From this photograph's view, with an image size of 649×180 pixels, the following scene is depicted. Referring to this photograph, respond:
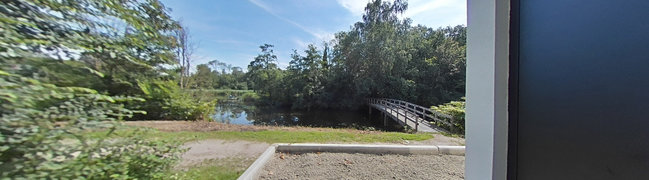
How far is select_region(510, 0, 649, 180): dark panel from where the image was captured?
1.99 feet

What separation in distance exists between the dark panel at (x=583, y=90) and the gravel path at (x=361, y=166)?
1.77 metres

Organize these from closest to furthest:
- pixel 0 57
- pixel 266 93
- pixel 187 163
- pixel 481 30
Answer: pixel 0 57 < pixel 481 30 < pixel 187 163 < pixel 266 93

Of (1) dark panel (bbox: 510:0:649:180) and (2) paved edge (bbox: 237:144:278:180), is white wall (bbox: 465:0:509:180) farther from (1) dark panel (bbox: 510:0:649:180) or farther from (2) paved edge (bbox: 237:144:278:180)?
(2) paved edge (bbox: 237:144:278:180)

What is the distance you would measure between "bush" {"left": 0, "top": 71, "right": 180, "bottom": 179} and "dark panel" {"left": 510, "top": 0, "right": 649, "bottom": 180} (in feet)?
7.14

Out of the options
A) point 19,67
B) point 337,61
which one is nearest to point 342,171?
point 19,67

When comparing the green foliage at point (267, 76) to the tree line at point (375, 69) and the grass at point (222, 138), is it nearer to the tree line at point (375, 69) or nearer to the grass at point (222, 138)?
the tree line at point (375, 69)

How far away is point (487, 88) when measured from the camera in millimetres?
1129

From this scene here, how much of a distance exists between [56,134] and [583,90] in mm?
2232

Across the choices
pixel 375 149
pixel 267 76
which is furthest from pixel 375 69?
pixel 375 149

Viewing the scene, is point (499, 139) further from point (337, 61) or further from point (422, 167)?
point (337, 61)

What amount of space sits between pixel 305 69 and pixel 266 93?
16.5 feet

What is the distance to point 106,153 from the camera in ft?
4.08

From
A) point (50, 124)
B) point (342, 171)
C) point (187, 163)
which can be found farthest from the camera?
point (187, 163)

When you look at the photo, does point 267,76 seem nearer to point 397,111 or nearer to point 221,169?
point 397,111
